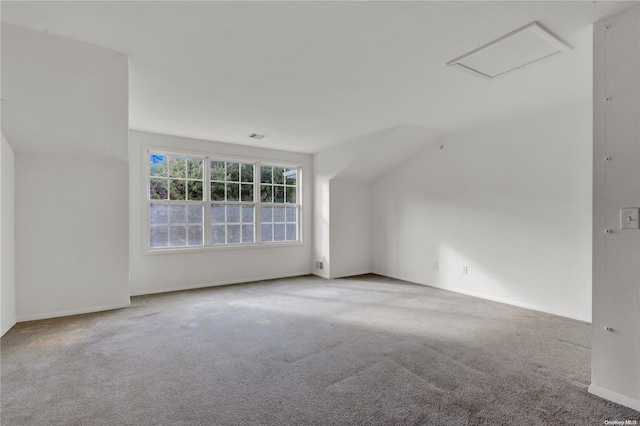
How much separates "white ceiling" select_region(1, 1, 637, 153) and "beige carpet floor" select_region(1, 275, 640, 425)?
2474 millimetres

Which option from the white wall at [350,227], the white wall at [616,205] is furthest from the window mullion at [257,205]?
the white wall at [616,205]

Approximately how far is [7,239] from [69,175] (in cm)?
86

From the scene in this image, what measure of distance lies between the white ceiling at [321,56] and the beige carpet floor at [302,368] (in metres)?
2.47

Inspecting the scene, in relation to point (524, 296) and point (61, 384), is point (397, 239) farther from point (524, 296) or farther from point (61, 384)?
point (61, 384)

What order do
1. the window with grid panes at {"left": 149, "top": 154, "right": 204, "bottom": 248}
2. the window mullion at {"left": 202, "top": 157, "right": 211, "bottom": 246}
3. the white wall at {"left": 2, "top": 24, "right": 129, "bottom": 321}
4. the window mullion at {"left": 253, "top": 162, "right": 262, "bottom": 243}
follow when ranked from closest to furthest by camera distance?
the white wall at {"left": 2, "top": 24, "right": 129, "bottom": 321} < the window with grid panes at {"left": 149, "top": 154, "right": 204, "bottom": 248} < the window mullion at {"left": 202, "top": 157, "right": 211, "bottom": 246} < the window mullion at {"left": 253, "top": 162, "right": 262, "bottom": 243}

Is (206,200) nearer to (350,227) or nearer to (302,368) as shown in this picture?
(350,227)

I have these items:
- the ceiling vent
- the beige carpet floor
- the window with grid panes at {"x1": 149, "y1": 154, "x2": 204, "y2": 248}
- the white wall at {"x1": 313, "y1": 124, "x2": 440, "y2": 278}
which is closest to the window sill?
the window with grid panes at {"x1": 149, "y1": 154, "x2": 204, "y2": 248}

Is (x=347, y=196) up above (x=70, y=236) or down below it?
above

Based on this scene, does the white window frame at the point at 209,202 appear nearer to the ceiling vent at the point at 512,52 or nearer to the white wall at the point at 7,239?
the white wall at the point at 7,239

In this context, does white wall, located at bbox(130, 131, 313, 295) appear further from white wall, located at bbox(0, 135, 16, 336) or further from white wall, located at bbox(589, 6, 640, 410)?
white wall, located at bbox(589, 6, 640, 410)

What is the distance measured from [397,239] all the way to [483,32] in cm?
406

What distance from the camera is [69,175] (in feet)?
11.6

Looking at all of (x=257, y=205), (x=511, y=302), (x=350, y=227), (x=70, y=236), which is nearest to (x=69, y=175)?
(x=70, y=236)

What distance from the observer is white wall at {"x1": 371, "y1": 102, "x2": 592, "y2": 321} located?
358 cm
